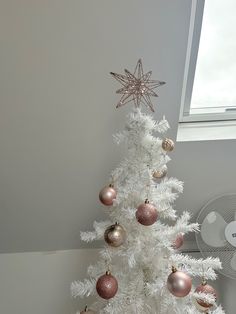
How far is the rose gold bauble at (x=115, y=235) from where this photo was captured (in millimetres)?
1106

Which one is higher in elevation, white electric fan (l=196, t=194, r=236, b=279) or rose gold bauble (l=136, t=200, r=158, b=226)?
white electric fan (l=196, t=194, r=236, b=279)

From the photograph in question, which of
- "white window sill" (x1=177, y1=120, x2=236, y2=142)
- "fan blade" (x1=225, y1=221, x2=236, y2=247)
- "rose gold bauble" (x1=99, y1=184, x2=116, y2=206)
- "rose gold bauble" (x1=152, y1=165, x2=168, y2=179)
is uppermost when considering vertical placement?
"white window sill" (x1=177, y1=120, x2=236, y2=142)

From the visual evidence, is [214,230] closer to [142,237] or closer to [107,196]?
[142,237]

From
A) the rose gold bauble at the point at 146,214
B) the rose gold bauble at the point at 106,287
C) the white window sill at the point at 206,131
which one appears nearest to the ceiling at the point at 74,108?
the white window sill at the point at 206,131

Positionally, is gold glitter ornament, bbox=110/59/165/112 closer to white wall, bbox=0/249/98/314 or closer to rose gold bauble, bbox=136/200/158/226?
rose gold bauble, bbox=136/200/158/226

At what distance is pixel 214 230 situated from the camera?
1.39m

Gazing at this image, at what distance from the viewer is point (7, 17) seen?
1076 millimetres

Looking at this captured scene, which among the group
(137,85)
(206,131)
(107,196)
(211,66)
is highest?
(211,66)

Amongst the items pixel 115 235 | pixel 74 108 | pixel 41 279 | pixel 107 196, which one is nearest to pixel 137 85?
pixel 74 108

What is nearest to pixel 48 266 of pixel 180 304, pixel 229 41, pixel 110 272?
pixel 110 272

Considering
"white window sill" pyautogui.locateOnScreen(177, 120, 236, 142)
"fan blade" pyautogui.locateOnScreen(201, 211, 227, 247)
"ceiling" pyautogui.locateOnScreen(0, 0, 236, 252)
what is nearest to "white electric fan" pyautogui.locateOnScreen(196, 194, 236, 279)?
"fan blade" pyautogui.locateOnScreen(201, 211, 227, 247)

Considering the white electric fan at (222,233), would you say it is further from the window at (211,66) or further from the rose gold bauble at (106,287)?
the rose gold bauble at (106,287)

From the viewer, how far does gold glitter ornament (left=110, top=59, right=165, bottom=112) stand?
1.13 metres

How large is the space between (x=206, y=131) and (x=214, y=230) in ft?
1.37
